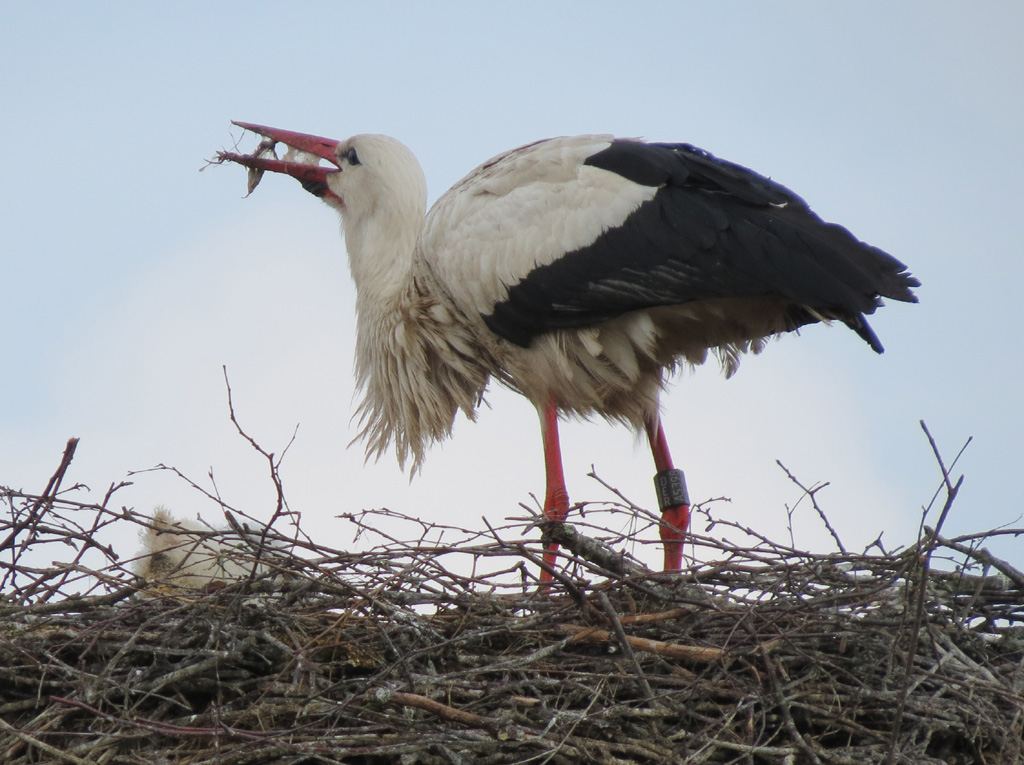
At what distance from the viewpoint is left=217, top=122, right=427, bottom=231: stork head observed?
496cm

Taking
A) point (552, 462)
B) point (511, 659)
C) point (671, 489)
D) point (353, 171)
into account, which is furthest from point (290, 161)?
point (511, 659)

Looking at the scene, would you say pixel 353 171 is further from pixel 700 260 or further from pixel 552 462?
pixel 700 260

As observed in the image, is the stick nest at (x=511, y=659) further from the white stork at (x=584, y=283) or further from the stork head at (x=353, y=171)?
the stork head at (x=353, y=171)

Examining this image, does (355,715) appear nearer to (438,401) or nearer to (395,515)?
(395,515)

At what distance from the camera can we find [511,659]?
116 inches

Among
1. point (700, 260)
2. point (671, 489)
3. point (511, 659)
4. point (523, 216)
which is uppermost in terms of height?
point (523, 216)

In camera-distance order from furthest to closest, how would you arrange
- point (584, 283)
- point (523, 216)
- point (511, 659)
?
point (523, 216) → point (584, 283) → point (511, 659)

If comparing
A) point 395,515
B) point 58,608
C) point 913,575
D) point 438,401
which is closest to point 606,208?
point 438,401

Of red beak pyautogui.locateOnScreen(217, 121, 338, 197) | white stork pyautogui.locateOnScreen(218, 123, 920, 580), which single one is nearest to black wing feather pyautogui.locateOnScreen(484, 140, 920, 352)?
white stork pyautogui.locateOnScreen(218, 123, 920, 580)

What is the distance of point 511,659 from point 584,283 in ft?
4.99

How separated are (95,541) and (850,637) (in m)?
1.76

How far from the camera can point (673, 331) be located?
432 centimetres

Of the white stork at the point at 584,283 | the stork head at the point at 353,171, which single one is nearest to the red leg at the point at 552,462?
the white stork at the point at 584,283

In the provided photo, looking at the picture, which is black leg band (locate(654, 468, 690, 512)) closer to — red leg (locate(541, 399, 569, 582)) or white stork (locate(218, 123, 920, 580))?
white stork (locate(218, 123, 920, 580))
